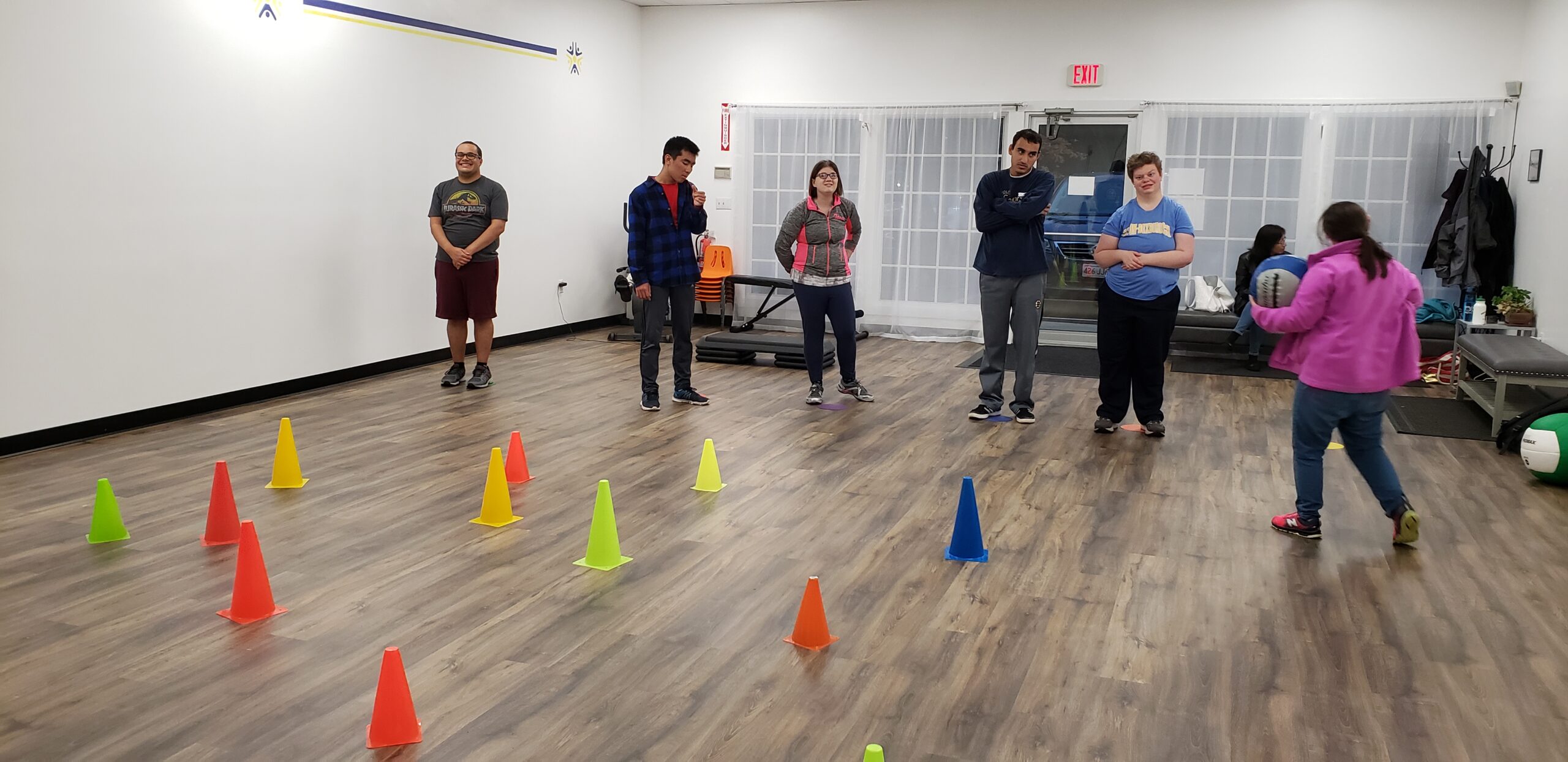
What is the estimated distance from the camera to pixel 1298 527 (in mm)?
4066

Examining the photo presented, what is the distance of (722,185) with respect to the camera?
34.2 feet

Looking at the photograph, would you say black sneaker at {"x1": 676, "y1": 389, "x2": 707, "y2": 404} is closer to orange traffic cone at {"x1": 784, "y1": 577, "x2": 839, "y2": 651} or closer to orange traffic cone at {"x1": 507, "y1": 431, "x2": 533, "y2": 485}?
orange traffic cone at {"x1": 507, "y1": 431, "x2": 533, "y2": 485}

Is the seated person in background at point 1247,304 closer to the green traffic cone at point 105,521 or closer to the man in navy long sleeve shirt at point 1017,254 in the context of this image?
the man in navy long sleeve shirt at point 1017,254

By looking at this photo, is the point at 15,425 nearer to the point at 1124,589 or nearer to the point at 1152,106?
the point at 1124,589

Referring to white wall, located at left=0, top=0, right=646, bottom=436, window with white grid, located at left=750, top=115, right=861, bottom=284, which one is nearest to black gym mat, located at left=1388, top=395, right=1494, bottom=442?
window with white grid, located at left=750, top=115, right=861, bottom=284

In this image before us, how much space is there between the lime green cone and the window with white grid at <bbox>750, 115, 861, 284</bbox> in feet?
21.6

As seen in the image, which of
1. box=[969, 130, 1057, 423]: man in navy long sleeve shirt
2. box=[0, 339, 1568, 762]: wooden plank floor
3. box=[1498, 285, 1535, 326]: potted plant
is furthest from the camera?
box=[1498, 285, 1535, 326]: potted plant

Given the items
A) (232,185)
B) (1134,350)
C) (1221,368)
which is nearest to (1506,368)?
(1134,350)

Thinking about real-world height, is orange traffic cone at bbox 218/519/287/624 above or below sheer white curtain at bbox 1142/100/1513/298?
below

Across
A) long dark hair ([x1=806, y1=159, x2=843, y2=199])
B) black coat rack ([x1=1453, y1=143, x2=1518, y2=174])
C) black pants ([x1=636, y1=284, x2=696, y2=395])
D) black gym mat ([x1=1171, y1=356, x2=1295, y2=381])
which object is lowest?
black gym mat ([x1=1171, y1=356, x2=1295, y2=381])

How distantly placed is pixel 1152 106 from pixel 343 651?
310 inches

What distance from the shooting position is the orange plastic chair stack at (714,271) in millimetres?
10203

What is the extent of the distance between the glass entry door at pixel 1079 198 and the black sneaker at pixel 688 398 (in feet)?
13.5

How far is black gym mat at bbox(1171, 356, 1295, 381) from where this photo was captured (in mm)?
7883
